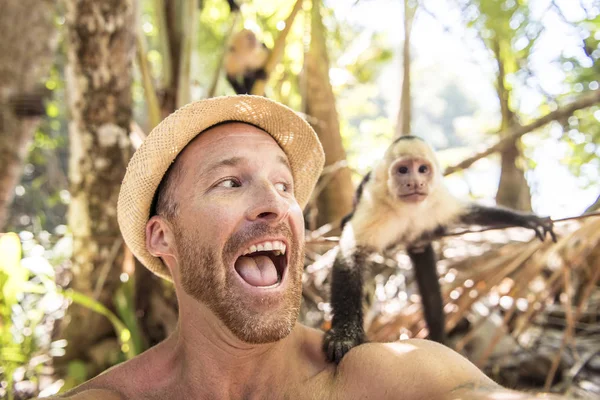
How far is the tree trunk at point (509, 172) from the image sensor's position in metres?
5.17

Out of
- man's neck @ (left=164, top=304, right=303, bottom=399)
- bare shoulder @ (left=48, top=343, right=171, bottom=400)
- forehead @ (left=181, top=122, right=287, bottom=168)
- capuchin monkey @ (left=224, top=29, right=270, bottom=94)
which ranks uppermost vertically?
capuchin monkey @ (left=224, top=29, right=270, bottom=94)

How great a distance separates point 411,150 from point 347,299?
75 centimetres

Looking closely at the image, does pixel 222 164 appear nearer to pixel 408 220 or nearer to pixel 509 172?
pixel 408 220

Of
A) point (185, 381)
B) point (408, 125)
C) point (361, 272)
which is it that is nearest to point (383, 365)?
point (185, 381)

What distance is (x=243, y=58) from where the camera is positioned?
4.29m

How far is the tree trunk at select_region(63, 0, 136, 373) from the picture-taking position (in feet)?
11.3

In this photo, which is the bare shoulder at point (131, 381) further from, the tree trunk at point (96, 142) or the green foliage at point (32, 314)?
the tree trunk at point (96, 142)

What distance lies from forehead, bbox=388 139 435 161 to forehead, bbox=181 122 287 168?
891mm

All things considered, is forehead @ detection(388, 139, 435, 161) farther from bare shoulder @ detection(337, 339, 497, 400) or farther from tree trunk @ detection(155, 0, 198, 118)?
tree trunk @ detection(155, 0, 198, 118)

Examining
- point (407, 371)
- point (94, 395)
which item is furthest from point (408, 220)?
point (94, 395)

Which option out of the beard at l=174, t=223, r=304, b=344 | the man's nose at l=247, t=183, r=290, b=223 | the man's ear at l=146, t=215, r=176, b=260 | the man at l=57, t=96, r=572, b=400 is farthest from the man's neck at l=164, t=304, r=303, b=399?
the man's nose at l=247, t=183, r=290, b=223

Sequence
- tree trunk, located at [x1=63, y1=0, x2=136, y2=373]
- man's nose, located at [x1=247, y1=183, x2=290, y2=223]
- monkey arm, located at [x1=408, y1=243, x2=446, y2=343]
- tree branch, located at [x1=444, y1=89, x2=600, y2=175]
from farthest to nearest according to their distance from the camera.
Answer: tree trunk, located at [x1=63, y1=0, x2=136, y2=373] → tree branch, located at [x1=444, y1=89, x2=600, y2=175] → monkey arm, located at [x1=408, y1=243, x2=446, y2=343] → man's nose, located at [x1=247, y1=183, x2=290, y2=223]

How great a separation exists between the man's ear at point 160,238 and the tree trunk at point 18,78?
8.32 feet

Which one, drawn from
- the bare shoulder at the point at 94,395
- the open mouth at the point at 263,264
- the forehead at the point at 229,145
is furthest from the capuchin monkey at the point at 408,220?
the bare shoulder at the point at 94,395
